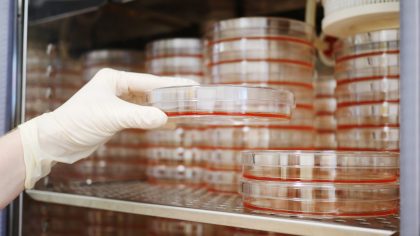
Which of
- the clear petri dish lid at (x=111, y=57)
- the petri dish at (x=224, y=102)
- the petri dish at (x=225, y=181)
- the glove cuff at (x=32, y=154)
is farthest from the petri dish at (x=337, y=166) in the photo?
the clear petri dish lid at (x=111, y=57)

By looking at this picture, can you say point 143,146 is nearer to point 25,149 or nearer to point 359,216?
point 25,149

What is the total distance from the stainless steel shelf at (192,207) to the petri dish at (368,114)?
0.95 feet

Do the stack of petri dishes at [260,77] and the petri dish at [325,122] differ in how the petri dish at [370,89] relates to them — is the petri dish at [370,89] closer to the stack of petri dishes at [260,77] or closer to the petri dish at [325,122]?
the stack of petri dishes at [260,77]

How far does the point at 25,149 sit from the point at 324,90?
3.05ft

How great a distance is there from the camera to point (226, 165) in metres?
1.35

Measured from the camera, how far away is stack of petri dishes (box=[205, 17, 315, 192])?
4.40ft

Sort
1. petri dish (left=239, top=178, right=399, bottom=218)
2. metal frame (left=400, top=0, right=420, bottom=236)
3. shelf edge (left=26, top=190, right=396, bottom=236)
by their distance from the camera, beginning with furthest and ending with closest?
petri dish (left=239, top=178, right=399, bottom=218) < shelf edge (left=26, top=190, right=396, bottom=236) < metal frame (left=400, top=0, right=420, bottom=236)

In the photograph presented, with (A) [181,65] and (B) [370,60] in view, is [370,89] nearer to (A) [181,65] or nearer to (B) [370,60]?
(B) [370,60]

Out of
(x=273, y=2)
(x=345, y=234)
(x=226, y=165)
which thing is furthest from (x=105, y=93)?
(x=273, y=2)

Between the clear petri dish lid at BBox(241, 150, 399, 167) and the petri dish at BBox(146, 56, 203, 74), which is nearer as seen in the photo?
the clear petri dish lid at BBox(241, 150, 399, 167)

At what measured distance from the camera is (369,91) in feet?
4.02

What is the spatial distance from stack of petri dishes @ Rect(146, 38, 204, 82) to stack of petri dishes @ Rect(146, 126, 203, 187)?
0.19m

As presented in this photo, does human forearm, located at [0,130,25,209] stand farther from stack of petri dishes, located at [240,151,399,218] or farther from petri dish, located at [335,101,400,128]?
petri dish, located at [335,101,400,128]

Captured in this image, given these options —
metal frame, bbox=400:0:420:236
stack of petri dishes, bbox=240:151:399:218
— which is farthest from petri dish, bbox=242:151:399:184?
metal frame, bbox=400:0:420:236
